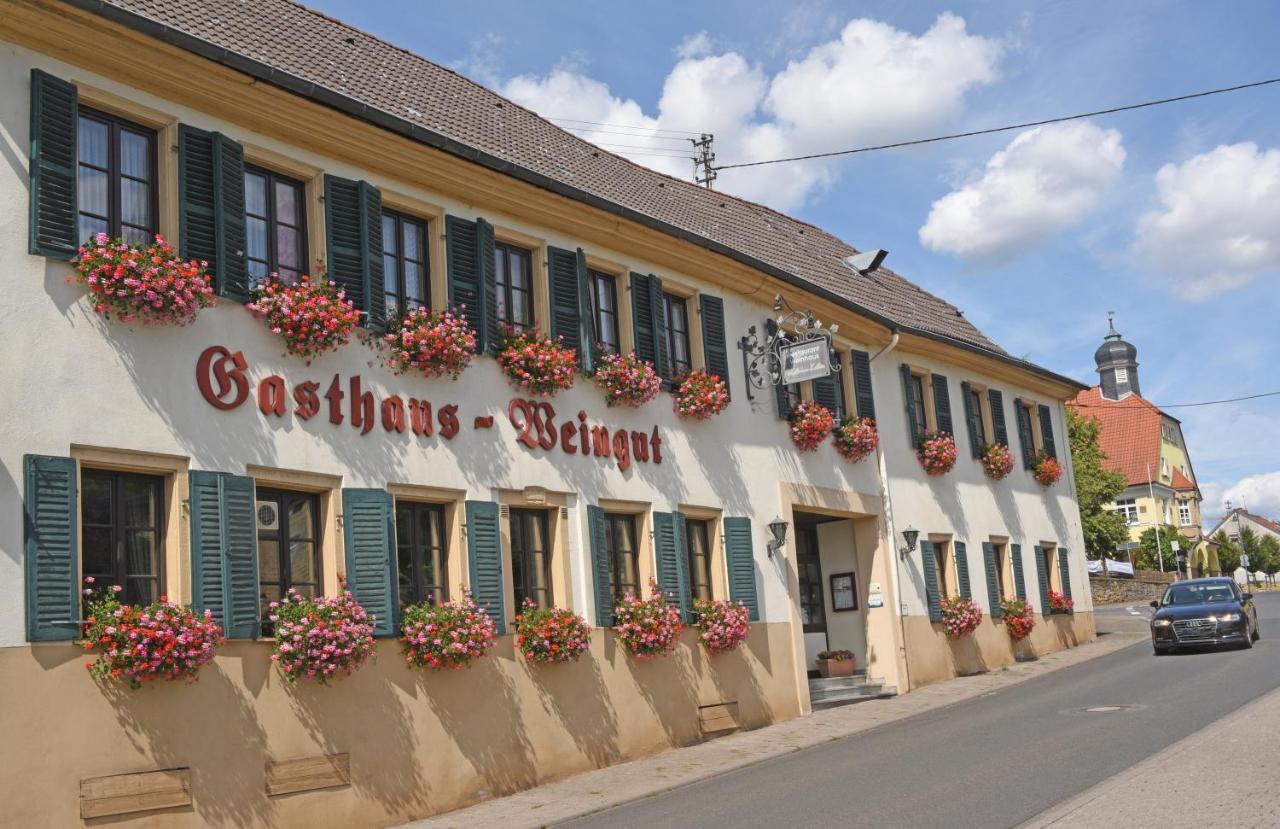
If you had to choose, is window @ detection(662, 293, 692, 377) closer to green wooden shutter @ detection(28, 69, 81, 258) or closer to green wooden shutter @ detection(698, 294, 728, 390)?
green wooden shutter @ detection(698, 294, 728, 390)

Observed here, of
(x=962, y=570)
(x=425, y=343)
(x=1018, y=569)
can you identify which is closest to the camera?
(x=425, y=343)

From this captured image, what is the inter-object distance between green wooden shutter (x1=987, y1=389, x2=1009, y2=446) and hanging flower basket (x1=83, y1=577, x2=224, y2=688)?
1933 centimetres

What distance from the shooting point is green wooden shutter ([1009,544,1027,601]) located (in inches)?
1043

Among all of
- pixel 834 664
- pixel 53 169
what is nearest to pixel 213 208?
pixel 53 169

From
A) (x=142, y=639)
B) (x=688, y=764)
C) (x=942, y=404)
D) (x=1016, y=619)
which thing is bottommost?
(x=688, y=764)

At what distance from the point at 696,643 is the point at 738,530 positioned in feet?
6.11

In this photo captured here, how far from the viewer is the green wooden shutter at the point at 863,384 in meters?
22.3

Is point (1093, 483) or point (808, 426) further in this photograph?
point (1093, 483)

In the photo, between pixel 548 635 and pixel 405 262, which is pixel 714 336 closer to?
pixel 405 262

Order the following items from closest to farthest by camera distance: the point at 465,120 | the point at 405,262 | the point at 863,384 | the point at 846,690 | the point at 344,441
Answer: the point at 344,441, the point at 405,262, the point at 465,120, the point at 846,690, the point at 863,384

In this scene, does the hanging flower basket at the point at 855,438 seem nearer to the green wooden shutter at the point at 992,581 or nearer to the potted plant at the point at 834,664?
the potted plant at the point at 834,664

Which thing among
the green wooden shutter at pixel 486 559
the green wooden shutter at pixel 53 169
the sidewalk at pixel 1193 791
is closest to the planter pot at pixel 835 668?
the green wooden shutter at pixel 486 559

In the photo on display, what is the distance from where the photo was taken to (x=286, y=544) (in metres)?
12.3

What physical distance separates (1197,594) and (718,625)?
12844 millimetres
